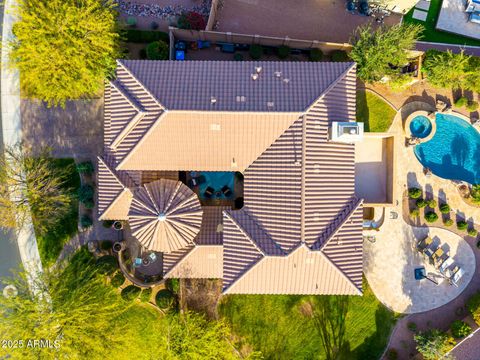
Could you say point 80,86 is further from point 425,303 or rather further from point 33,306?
point 425,303

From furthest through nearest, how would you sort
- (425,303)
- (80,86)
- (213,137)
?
(425,303), (80,86), (213,137)

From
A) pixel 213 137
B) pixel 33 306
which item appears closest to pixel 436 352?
pixel 213 137

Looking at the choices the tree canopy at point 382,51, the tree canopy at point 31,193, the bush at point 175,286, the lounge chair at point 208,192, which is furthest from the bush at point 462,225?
the tree canopy at point 31,193

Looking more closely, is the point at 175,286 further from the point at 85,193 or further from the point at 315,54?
the point at 315,54

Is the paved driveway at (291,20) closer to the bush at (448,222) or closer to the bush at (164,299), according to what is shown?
the bush at (448,222)

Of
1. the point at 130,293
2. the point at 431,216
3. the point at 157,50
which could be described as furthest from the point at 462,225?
the point at 157,50

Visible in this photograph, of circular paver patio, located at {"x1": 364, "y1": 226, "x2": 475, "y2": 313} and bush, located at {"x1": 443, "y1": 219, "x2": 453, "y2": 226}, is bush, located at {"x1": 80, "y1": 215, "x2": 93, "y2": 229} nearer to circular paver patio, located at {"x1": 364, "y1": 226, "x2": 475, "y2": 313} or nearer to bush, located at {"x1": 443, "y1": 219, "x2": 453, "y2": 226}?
circular paver patio, located at {"x1": 364, "y1": 226, "x2": 475, "y2": 313}
